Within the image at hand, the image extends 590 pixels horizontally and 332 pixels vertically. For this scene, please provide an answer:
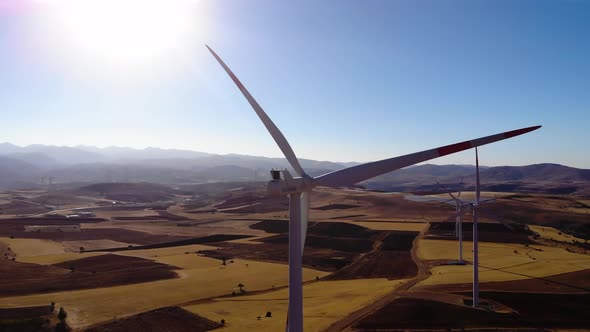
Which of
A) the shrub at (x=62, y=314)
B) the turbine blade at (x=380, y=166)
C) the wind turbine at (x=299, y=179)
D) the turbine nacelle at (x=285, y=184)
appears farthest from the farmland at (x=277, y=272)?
the turbine nacelle at (x=285, y=184)

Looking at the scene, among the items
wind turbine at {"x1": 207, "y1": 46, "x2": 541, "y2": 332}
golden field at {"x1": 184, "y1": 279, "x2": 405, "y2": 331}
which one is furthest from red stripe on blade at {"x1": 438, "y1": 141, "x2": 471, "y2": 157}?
golden field at {"x1": 184, "y1": 279, "x2": 405, "y2": 331}

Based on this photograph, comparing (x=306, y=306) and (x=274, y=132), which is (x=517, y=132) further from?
(x=306, y=306)

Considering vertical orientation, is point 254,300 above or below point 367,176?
below

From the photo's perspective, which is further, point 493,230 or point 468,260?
point 493,230

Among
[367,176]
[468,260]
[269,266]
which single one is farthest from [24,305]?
[468,260]

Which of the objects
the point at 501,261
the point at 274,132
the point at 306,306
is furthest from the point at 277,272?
the point at 274,132

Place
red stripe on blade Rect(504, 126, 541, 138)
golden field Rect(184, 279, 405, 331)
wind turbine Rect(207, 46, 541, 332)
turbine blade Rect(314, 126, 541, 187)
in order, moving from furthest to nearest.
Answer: golden field Rect(184, 279, 405, 331) → red stripe on blade Rect(504, 126, 541, 138) → turbine blade Rect(314, 126, 541, 187) → wind turbine Rect(207, 46, 541, 332)

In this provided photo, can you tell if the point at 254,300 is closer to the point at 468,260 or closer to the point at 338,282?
the point at 338,282

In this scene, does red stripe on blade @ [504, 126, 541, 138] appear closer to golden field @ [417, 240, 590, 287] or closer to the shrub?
golden field @ [417, 240, 590, 287]
